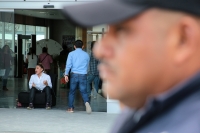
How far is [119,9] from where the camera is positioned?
2.74 ft

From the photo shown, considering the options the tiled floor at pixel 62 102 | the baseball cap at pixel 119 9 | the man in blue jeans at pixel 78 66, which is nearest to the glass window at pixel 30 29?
the tiled floor at pixel 62 102

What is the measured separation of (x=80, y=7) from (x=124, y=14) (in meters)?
0.13

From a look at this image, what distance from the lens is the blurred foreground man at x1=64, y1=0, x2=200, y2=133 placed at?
32.3 inches

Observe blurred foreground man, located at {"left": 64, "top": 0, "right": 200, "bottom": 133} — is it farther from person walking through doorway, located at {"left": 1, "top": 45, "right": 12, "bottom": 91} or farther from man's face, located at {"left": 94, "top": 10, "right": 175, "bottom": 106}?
person walking through doorway, located at {"left": 1, "top": 45, "right": 12, "bottom": 91}

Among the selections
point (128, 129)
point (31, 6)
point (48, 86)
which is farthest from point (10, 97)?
point (128, 129)

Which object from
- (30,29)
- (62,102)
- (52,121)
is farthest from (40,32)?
(52,121)

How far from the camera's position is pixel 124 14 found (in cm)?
82

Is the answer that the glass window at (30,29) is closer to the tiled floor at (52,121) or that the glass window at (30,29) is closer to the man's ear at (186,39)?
the tiled floor at (52,121)

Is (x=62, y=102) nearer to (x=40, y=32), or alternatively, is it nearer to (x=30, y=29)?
(x=30, y=29)

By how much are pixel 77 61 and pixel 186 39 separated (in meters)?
8.75

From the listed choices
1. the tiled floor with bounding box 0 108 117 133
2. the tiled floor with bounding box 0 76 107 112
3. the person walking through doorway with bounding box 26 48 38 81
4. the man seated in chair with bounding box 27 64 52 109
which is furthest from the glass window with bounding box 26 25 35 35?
the tiled floor with bounding box 0 108 117 133

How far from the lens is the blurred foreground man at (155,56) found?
0.82 metres

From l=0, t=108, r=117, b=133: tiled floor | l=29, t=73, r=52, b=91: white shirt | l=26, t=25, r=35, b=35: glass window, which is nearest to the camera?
l=0, t=108, r=117, b=133: tiled floor

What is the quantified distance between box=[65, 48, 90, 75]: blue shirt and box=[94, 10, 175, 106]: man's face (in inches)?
339
